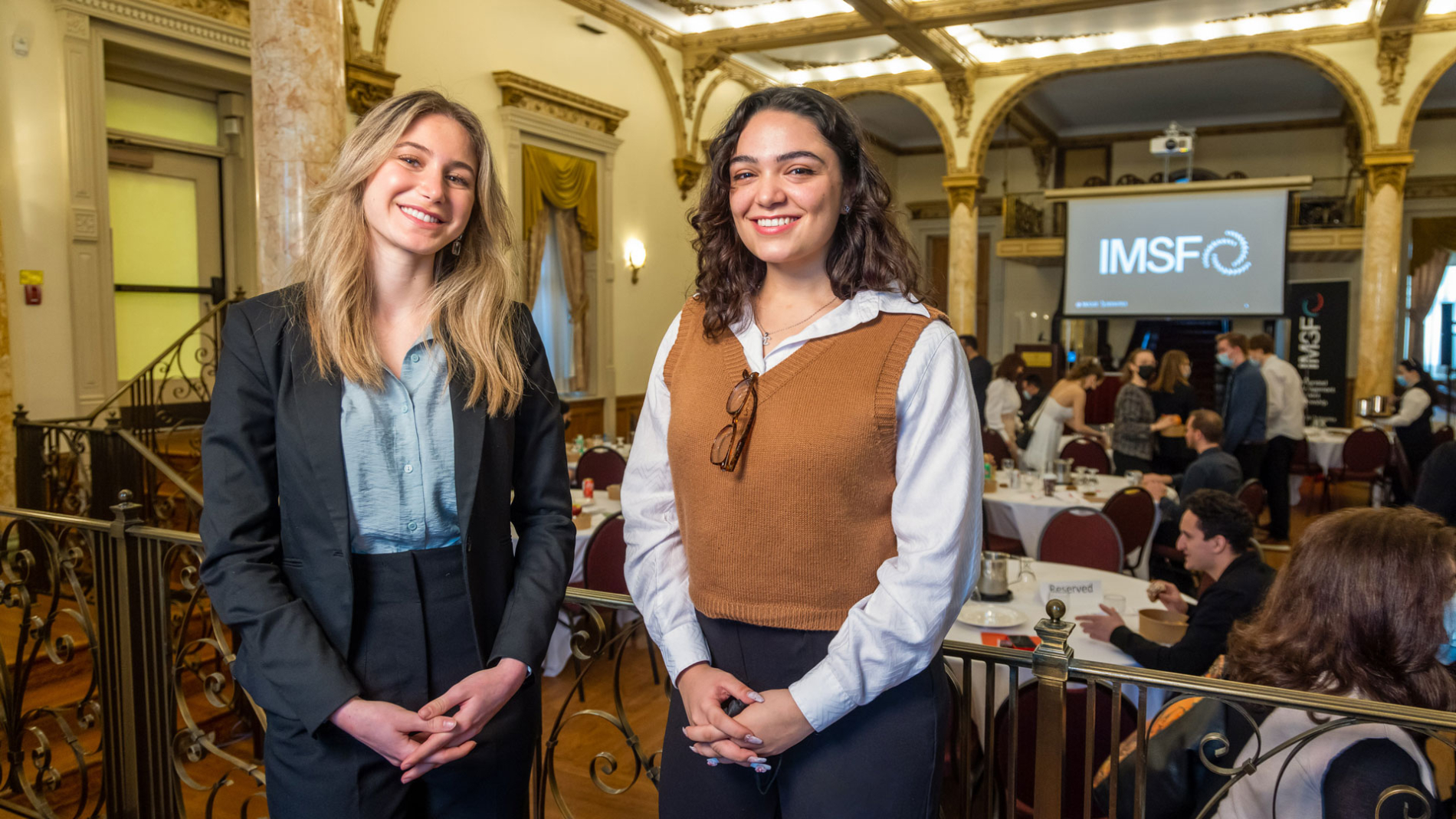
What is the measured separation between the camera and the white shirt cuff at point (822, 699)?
3.79 ft

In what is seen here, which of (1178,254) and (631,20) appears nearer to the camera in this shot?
A: (631,20)

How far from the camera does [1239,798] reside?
1.63 meters

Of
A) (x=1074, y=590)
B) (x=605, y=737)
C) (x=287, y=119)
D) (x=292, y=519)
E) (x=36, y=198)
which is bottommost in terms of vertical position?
(x=605, y=737)

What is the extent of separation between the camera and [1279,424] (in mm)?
7820

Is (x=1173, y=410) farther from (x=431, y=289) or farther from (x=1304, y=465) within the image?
(x=431, y=289)

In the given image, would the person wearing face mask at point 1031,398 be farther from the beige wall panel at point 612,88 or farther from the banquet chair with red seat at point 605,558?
the banquet chair with red seat at point 605,558

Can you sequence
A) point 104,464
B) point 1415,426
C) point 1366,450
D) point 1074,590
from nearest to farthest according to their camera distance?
point 1074,590
point 104,464
point 1415,426
point 1366,450

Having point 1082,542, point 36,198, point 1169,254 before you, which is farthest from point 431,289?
point 1169,254

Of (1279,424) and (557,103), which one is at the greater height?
(557,103)

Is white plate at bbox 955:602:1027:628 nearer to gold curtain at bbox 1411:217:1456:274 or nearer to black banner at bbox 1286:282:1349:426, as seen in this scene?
black banner at bbox 1286:282:1349:426

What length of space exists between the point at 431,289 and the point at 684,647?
2.15 feet

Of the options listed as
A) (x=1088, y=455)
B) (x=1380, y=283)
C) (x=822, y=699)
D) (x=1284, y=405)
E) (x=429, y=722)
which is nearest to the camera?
(x=822, y=699)

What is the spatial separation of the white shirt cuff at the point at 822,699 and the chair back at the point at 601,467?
5225 millimetres

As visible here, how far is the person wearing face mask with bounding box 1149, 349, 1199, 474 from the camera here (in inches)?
292
